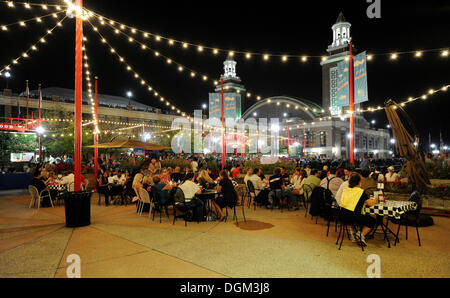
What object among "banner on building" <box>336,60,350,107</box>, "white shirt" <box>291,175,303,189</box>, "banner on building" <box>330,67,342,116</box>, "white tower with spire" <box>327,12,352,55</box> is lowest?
"white shirt" <box>291,175,303,189</box>

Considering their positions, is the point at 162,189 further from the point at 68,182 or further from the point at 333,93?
the point at 333,93

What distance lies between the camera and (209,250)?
A: 4352mm

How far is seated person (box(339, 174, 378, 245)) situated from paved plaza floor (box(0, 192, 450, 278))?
0.47 m

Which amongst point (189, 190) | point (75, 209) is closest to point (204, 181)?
point (189, 190)

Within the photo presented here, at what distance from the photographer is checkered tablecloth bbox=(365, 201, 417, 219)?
14.7ft

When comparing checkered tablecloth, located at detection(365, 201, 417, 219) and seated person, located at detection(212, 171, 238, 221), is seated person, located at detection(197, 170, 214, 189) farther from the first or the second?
checkered tablecloth, located at detection(365, 201, 417, 219)

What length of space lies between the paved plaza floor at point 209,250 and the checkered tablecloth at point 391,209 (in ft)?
1.88

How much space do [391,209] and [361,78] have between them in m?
6.26

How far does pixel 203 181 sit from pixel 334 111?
150 feet

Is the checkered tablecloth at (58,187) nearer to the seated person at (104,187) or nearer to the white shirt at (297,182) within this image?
the seated person at (104,187)

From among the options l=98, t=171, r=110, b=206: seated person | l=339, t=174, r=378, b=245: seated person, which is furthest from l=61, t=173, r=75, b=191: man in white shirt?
l=339, t=174, r=378, b=245: seated person

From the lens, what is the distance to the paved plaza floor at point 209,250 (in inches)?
140

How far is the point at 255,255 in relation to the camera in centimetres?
411

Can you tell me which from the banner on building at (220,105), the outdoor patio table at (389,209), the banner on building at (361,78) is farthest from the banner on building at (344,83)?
the banner on building at (220,105)
